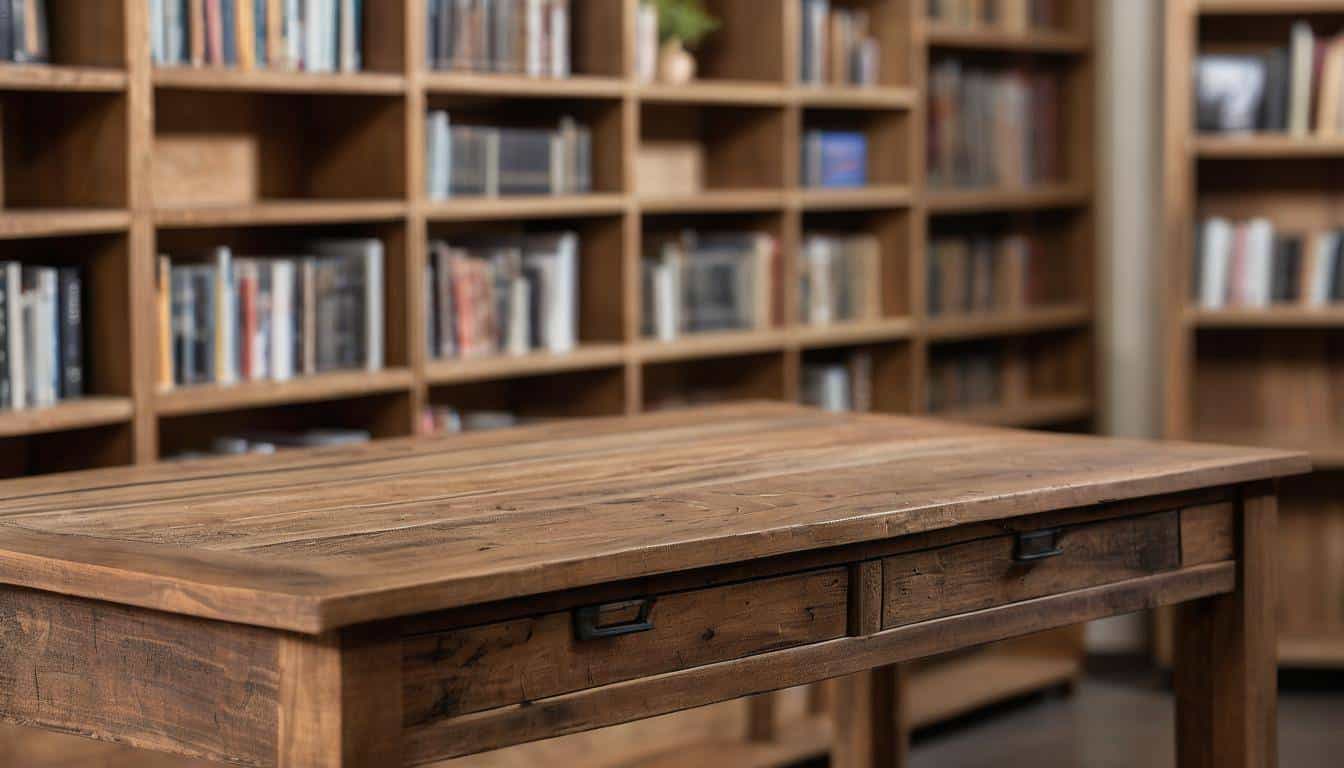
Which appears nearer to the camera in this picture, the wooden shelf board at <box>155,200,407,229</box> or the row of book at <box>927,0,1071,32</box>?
the wooden shelf board at <box>155,200,407,229</box>

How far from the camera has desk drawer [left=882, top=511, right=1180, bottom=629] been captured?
2.23m

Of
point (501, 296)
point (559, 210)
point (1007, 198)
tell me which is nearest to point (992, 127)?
point (1007, 198)

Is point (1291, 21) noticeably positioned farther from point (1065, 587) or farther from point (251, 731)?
point (251, 731)

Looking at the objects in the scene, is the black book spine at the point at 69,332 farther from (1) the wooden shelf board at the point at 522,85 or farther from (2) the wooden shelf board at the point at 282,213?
(1) the wooden shelf board at the point at 522,85

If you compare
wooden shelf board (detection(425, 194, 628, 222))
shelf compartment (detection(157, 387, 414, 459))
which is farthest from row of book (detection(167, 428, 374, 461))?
wooden shelf board (detection(425, 194, 628, 222))

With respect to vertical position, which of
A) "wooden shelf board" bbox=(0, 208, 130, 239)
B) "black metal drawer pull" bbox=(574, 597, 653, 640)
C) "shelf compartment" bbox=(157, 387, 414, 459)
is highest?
"wooden shelf board" bbox=(0, 208, 130, 239)

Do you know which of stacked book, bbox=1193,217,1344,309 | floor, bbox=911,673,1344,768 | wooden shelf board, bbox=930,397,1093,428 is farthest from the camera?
wooden shelf board, bbox=930,397,1093,428

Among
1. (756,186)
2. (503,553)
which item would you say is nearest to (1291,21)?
(756,186)

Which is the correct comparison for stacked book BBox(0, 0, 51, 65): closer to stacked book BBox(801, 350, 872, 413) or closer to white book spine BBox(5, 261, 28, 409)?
white book spine BBox(5, 261, 28, 409)

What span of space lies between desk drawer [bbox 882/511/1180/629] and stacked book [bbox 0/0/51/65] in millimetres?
1685

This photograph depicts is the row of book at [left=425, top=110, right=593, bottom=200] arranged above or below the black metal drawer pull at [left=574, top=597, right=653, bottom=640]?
above

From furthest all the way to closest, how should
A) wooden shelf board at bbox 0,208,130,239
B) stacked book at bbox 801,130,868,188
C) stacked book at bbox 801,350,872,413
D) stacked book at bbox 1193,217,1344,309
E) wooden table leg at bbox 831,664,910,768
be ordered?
stacked book at bbox 1193,217,1344,309
stacked book at bbox 801,350,872,413
stacked book at bbox 801,130,868,188
wooden table leg at bbox 831,664,910,768
wooden shelf board at bbox 0,208,130,239

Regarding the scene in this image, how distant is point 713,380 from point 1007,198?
3.43 ft

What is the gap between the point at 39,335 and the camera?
2975mm
